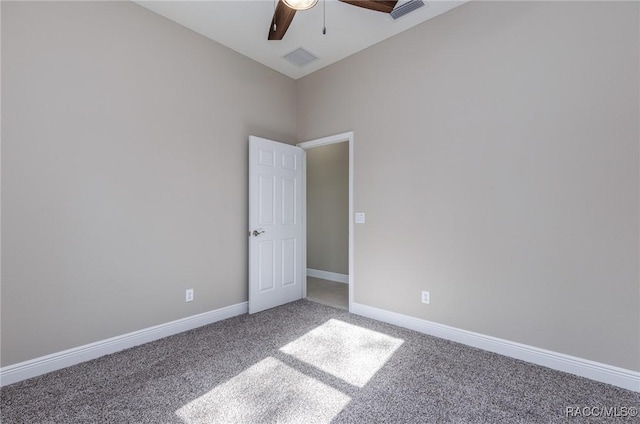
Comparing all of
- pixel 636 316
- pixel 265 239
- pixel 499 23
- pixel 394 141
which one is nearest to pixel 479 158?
pixel 394 141

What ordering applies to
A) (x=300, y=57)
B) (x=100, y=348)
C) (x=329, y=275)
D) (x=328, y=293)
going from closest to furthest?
(x=100, y=348) → (x=300, y=57) → (x=328, y=293) → (x=329, y=275)

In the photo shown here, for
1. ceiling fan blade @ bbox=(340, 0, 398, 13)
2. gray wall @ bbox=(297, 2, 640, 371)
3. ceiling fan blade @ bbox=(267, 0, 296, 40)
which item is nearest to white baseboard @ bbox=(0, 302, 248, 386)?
gray wall @ bbox=(297, 2, 640, 371)

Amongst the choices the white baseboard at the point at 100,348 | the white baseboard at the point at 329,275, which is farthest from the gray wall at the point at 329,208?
the white baseboard at the point at 100,348

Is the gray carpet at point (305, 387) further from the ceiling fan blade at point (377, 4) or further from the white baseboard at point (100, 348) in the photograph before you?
the ceiling fan blade at point (377, 4)

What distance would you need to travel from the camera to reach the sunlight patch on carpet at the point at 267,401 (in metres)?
1.64

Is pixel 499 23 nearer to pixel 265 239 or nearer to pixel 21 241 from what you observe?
pixel 265 239

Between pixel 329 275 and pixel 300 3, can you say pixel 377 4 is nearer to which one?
pixel 300 3

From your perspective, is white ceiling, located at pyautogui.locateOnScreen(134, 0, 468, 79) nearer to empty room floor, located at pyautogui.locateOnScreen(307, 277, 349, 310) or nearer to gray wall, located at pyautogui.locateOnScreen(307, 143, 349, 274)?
gray wall, located at pyautogui.locateOnScreen(307, 143, 349, 274)

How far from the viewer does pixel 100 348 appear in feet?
7.66

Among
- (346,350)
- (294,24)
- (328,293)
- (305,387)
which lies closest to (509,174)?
(346,350)

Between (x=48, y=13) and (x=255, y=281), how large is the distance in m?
2.92

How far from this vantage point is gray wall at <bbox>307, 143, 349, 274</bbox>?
4.91 m

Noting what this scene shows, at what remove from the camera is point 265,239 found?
3500 mm

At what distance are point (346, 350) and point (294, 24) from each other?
3.12m
